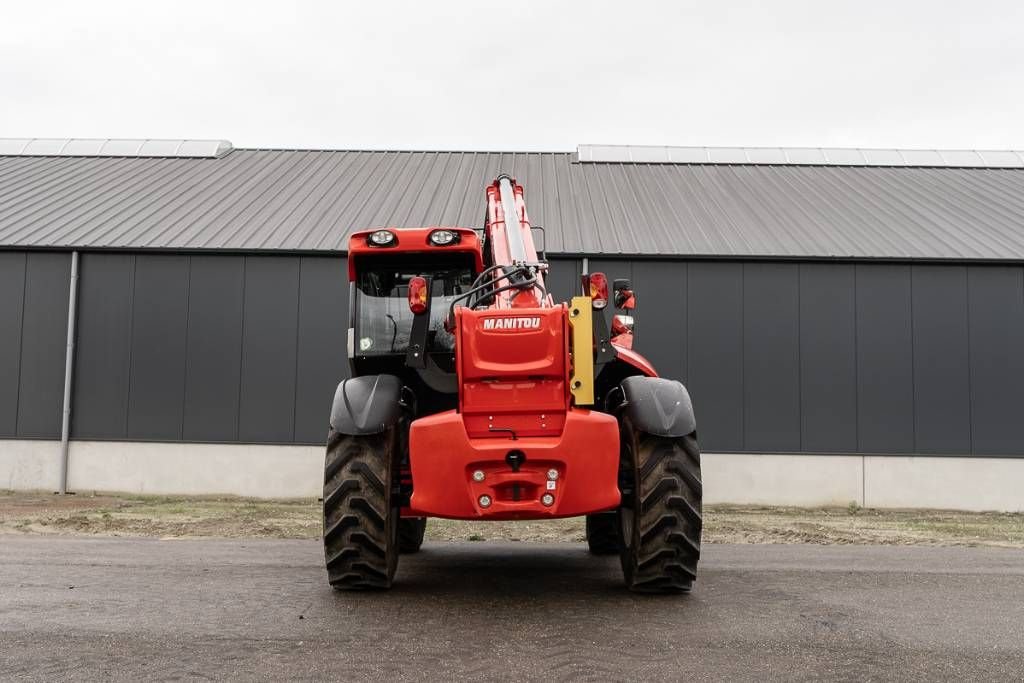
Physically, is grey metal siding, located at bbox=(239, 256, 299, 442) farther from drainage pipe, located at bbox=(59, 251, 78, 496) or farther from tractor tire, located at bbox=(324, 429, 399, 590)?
tractor tire, located at bbox=(324, 429, 399, 590)

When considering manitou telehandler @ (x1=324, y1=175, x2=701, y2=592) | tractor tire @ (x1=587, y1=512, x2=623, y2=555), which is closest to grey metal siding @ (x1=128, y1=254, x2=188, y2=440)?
tractor tire @ (x1=587, y1=512, x2=623, y2=555)

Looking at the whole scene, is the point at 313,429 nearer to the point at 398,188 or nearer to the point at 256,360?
the point at 256,360

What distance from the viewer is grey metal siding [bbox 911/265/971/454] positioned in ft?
61.7

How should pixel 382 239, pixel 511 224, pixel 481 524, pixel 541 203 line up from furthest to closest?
1. pixel 541 203
2. pixel 481 524
3. pixel 511 224
4. pixel 382 239

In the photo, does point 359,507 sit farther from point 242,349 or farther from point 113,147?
point 113,147

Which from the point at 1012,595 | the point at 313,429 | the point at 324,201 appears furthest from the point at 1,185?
the point at 1012,595

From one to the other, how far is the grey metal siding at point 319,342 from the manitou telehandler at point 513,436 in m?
10.9

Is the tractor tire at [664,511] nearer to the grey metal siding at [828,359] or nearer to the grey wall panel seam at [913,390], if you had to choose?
the grey metal siding at [828,359]

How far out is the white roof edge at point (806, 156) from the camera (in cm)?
2969

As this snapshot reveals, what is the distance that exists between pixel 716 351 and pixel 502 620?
A: 13.0 meters

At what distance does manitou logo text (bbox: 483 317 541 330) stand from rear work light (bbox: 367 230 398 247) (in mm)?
1713

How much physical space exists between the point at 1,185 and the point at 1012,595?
87.1 ft

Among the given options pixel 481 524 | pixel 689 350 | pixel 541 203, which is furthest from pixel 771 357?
pixel 481 524

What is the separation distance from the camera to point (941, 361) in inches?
749
